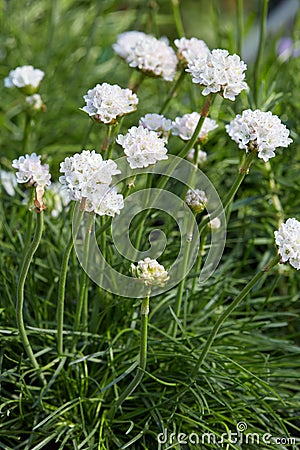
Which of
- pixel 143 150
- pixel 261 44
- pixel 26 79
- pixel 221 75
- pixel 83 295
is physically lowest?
pixel 83 295

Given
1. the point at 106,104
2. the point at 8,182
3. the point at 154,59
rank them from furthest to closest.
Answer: the point at 8,182, the point at 154,59, the point at 106,104

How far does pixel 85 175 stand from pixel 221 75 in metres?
0.24

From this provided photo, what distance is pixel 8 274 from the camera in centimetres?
126

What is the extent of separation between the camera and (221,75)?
3.11ft

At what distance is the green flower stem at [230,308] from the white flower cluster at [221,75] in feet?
0.77

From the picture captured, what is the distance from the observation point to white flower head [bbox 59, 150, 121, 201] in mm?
860

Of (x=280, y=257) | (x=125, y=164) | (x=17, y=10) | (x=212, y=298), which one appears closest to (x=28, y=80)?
(x=125, y=164)

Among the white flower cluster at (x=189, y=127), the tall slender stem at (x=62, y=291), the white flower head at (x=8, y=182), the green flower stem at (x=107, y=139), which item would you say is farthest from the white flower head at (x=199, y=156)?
the white flower head at (x=8, y=182)

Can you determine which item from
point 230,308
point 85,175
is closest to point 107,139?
point 85,175

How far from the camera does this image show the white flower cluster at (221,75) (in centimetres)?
95

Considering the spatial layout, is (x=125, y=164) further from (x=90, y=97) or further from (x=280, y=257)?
(x=280, y=257)

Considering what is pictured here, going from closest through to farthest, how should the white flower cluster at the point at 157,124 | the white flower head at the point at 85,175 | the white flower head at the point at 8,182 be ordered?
the white flower head at the point at 85,175 < the white flower cluster at the point at 157,124 < the white flower head at the point at 8,182

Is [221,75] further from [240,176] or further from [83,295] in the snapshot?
[83,295]

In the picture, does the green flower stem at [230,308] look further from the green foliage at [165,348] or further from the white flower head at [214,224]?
the white flower head at [214,224]
